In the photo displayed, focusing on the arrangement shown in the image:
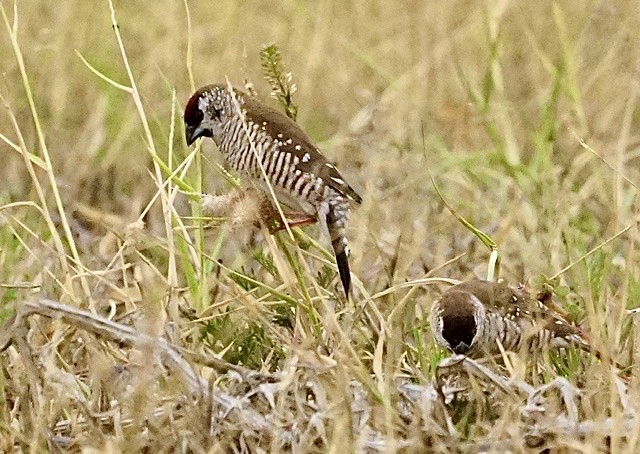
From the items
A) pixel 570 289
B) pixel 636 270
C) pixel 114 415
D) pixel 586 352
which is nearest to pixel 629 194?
pixel 636 270

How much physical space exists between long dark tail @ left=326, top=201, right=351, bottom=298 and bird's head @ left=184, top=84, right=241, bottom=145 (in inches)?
Answer: 15.8

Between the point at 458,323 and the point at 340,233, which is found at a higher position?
the point at 340,233

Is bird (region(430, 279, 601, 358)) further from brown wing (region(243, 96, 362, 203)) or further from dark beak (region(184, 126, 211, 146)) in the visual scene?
dark beak (region(184, 126, 211, 146))

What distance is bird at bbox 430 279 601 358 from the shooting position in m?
3.63

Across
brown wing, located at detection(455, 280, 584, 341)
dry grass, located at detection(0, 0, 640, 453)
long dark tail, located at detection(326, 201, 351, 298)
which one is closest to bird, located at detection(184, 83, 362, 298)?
long dark tail, located at detection(326, 201, 351, 298)

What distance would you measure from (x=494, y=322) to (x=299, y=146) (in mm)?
742

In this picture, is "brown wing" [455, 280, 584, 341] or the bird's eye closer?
"brown wing" [455, 280, 584, 341]

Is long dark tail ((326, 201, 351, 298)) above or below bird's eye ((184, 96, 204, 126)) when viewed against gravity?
below

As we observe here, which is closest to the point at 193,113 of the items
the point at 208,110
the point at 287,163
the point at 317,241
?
the point at 208,110

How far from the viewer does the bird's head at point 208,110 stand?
418 cm

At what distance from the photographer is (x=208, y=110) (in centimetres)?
418

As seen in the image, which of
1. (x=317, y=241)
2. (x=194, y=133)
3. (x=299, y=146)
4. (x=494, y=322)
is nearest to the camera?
(x=494, y=322)

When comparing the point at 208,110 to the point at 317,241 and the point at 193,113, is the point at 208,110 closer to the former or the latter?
the point at 193,113

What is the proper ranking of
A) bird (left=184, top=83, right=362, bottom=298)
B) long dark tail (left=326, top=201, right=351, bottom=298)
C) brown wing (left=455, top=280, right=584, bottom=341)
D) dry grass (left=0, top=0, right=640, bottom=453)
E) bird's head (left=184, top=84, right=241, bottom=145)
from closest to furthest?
dry grass (left=0, top=0, right=640, bottom=453), brown wing (left=455, top=280, right=584, bottom=341), long dark tail (left=326, top=201, right=351, bottom=298), bird (left=184, top=83, right=362, bottom=298), bird's head (left=184, top=84, right=241, bottom=145)
